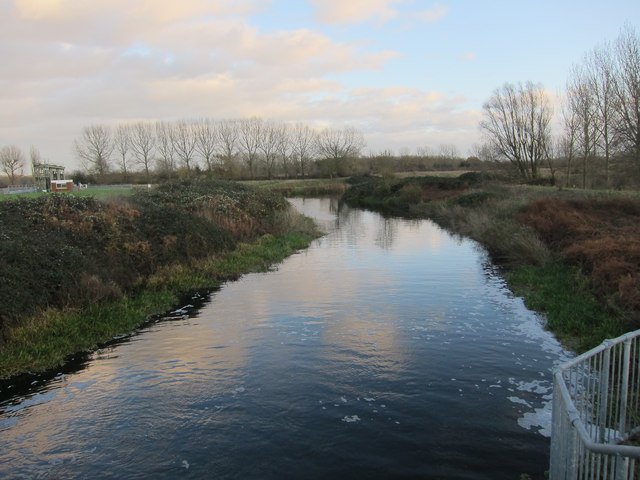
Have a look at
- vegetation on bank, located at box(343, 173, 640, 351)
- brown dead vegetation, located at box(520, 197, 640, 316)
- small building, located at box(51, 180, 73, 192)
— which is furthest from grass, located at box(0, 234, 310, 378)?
small building, located at box(51, 180, 73, 192)

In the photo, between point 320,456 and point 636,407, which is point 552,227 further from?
point 320,456

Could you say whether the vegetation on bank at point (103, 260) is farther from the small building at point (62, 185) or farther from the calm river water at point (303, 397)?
the small building at point (62, 185)

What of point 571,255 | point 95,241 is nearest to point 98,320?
point 95,241

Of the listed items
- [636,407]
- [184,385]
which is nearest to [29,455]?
[184,385]

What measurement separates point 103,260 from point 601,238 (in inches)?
647

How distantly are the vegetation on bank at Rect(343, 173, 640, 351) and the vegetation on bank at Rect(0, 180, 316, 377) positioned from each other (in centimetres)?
1043

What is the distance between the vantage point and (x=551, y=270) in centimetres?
1630

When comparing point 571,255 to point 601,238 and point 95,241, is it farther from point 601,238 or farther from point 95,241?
point 95,241

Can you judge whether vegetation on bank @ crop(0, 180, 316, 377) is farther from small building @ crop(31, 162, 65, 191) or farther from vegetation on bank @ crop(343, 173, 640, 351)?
small building @ crop(31, 162, 65, 191)

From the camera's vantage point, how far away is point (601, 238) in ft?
53.1

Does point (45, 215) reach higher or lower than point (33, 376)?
higher

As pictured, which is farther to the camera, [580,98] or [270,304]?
[580,98]

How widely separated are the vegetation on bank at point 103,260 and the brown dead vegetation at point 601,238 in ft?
38.3

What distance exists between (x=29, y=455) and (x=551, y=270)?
15.5 m
